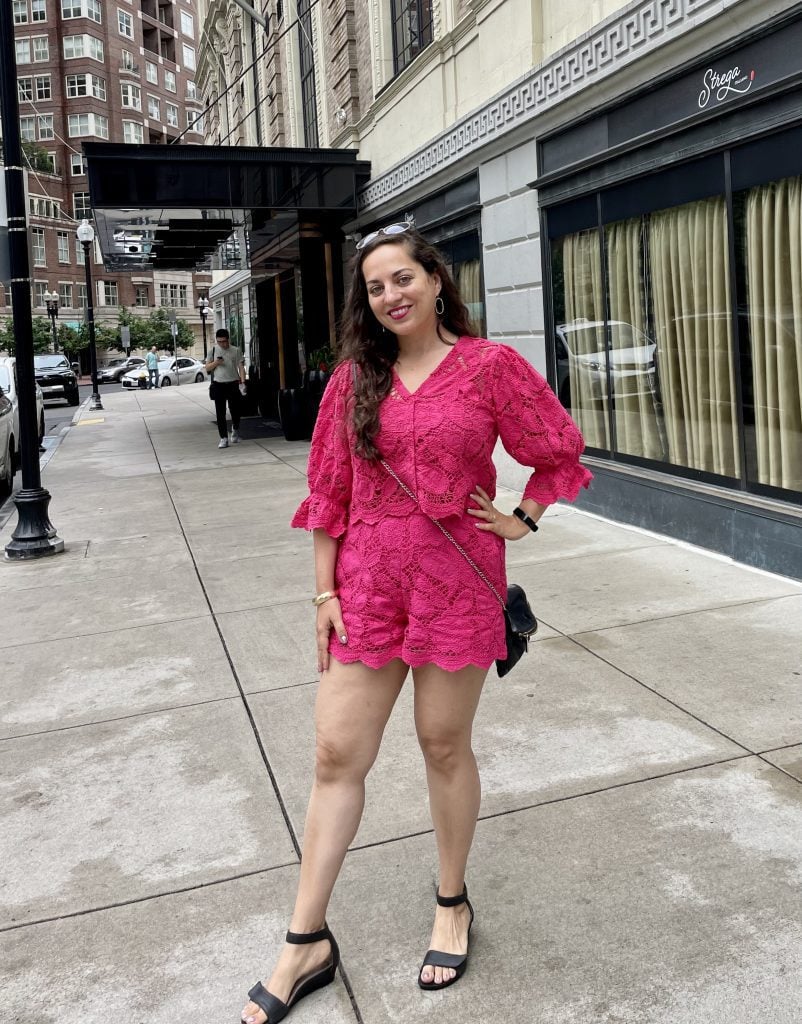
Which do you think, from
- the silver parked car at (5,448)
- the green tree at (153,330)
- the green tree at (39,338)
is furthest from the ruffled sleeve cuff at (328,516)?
the green tree at (153,330)

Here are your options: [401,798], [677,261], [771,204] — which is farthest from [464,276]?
[401,798]

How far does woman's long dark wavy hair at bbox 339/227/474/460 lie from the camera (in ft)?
8.54

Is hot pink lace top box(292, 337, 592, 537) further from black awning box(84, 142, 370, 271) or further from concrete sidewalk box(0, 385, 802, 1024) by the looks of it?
black awning box(84, 142, 370, 271)

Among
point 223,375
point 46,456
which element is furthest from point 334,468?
point 46,456

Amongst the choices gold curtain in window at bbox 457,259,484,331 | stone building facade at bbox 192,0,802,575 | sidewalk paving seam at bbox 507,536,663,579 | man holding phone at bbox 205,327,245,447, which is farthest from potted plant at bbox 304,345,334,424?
sidewalk paving seam at bbox 507,536,663,579

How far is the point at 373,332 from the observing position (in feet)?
9.10

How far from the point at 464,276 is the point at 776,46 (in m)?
5.77

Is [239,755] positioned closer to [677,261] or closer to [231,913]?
[231,913]

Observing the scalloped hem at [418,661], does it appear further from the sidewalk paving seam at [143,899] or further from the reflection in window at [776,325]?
the reflection in window at [776,325]

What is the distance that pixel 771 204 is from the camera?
21.5ft

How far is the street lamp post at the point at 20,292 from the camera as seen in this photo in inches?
328

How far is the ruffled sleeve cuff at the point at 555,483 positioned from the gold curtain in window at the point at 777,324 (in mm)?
4293

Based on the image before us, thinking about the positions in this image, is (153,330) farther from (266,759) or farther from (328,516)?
(328,516)

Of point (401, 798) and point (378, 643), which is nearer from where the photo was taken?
point (378, 643)
